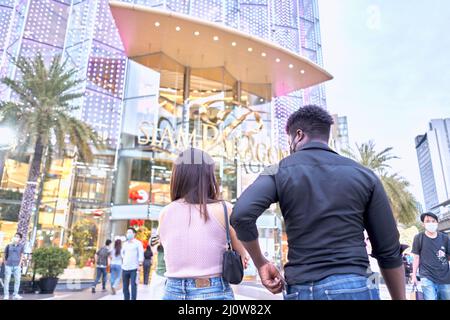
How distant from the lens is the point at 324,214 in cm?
123

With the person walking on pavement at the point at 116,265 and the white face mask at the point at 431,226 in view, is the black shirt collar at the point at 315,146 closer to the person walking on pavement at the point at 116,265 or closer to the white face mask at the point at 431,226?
the white face mask at the point at 431,226

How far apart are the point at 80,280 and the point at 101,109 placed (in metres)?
9.22

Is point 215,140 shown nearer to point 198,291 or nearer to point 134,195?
point 134,195

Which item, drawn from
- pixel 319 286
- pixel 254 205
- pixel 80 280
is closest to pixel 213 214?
pixel 254 205

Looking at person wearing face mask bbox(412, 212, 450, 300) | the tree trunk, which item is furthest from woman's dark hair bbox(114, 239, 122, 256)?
person wearing face mask bbox(412, 212, 450, 300)

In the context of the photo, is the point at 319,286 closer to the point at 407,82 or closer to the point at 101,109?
the point at 407,82

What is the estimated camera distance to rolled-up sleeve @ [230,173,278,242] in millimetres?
1249

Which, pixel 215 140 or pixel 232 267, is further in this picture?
pixel 215 140

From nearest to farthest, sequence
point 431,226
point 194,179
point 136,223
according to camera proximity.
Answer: point 194,179
point 431,226
point 136,223

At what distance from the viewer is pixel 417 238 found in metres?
4.08

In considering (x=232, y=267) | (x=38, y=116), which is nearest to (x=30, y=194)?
(x=38, y=116)

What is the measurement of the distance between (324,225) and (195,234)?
634 millimetres

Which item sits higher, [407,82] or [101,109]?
[101,109]

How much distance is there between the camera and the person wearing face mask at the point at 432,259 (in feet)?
12.3
